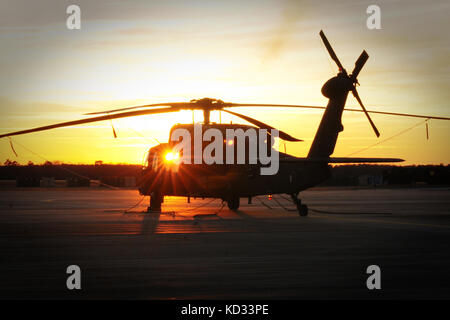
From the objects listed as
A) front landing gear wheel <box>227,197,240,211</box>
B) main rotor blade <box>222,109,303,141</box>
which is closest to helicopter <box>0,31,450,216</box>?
main rotor blade <box>222,109,303,141</box>

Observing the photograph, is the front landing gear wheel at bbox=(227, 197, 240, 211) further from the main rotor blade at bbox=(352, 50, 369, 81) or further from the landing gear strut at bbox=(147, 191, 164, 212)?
the main rotor blade at bbox=(352, 50, 369, 81)

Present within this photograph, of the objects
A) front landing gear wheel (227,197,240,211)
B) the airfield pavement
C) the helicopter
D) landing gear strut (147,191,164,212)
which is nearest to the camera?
the airfield pavement

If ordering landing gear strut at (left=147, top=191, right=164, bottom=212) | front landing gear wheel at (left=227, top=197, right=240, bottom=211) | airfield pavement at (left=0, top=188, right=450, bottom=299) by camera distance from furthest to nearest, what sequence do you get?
front landing gear wheel at (left=227, top=197, right=240, bottom=211) → landing gear strut at (left=147, top=191, right=164, bottom=212) → airfield pavement at (left=0, top=188, right=450, bottom=299)

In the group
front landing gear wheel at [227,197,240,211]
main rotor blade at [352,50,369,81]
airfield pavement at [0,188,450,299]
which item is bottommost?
airfield pavement at [0,188,450,299]

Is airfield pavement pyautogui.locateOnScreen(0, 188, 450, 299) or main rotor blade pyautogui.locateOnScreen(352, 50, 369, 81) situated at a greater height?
main rotor blade pyautogui.locateOnScreen(352, 50, 369, 81)

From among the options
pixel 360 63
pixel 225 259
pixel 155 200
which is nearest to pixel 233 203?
pixel 155 200

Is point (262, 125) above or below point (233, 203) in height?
above

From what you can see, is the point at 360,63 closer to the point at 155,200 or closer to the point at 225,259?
the point at 155,200

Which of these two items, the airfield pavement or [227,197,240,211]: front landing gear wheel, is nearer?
the airfield pavement

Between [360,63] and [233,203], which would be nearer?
[360,63]

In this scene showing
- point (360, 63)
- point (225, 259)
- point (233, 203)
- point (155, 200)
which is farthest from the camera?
point (233, 203)

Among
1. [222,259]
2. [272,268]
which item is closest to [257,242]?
[222,259]
